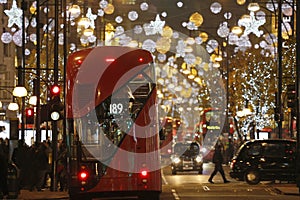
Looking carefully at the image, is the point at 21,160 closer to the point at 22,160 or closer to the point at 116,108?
the point at 22,160

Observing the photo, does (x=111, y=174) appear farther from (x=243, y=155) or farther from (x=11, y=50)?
(x=11, y=50)

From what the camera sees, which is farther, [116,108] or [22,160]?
[22,160]

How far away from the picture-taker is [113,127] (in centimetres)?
2380

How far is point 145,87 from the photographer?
24.2 m

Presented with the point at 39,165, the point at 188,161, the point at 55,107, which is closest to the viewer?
the point at 55,107

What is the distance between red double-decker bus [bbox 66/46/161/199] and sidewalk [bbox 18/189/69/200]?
20.0 feet

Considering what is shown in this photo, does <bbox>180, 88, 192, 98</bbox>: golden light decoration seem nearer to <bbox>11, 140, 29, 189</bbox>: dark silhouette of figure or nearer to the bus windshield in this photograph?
<bbox>11, 140, 29, 189</bbox>: dark silhouette of figure

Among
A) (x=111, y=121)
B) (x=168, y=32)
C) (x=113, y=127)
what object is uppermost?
(x=168, y=32)

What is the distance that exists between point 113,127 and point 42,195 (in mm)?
8430

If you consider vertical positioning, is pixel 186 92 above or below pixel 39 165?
above

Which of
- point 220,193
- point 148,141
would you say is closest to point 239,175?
point 220,193

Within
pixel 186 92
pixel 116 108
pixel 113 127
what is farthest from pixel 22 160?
pixel 186 92

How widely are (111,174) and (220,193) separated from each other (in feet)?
26.3

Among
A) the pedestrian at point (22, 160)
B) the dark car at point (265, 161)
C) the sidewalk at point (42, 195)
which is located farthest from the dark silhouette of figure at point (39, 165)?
the dark car at point (265, 161)
